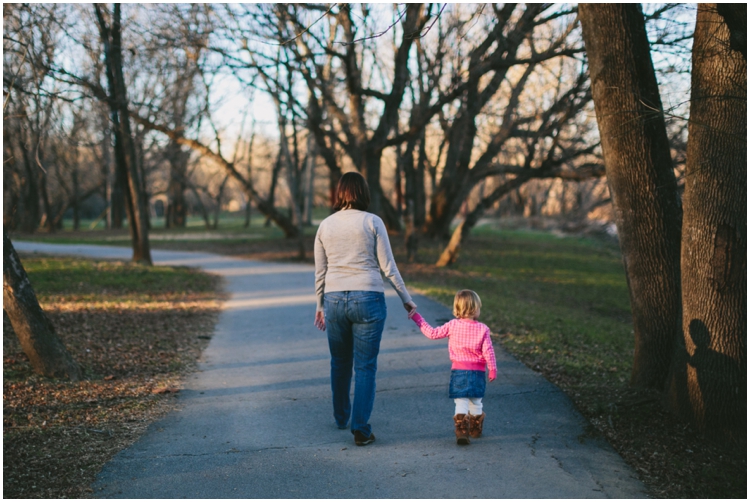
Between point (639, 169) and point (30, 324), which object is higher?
point (639, 169)

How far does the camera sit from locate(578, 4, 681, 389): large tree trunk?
6.02 meters

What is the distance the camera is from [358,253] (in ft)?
17.2

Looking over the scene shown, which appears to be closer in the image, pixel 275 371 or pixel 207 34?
pixel 275 371

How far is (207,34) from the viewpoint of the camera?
1555 centimetres

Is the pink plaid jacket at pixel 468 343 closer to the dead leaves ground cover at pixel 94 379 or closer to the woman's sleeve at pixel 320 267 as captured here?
the woman's sleeve at pixel 320 267

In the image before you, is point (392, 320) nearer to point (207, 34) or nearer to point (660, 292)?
point (660, 292)

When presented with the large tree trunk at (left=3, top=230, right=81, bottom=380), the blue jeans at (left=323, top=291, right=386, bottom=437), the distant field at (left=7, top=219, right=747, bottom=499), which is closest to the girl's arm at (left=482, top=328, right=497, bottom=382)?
the blue jeans at (left=323, top=291, right=386, bottom=437)

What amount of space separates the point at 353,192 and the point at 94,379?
12.5ft

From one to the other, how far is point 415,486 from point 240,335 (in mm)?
5738

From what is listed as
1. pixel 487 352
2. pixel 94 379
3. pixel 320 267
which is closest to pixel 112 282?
pixel 94 379

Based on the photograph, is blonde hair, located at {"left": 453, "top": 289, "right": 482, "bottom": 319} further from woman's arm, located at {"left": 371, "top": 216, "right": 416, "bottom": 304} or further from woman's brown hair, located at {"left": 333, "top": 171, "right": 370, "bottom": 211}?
woman's brown hair, located at {"left": 333, "top": 171, "right": 370, "bottom": 211}

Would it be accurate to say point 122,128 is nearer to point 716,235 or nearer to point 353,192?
point 353,192

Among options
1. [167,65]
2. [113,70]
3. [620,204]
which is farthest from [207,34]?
[620,204]

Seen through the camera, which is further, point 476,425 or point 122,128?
point 122,128
